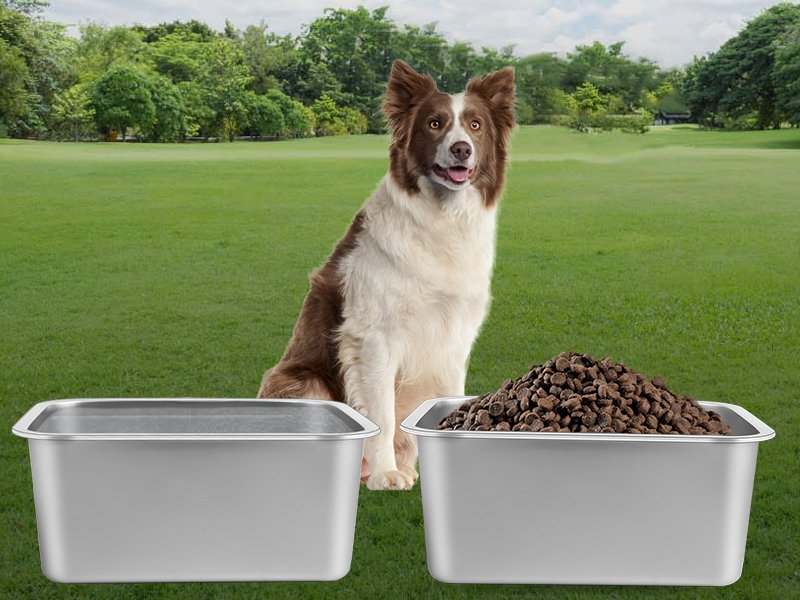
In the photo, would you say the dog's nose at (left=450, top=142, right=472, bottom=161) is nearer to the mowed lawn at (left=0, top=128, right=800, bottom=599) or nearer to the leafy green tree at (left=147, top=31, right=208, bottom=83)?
the mowed lawn at (left=0, top=128, right=800, bottom=599)

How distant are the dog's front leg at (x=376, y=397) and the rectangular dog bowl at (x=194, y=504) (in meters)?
0.78

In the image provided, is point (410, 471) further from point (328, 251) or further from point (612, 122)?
point (612, 122)

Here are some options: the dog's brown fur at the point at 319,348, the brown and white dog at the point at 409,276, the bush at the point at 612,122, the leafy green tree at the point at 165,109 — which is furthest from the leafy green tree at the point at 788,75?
the dog's brown fur at the point at 319,348

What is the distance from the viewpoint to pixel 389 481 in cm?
375

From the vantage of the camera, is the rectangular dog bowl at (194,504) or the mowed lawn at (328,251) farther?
the mowed lawn at (328,251)

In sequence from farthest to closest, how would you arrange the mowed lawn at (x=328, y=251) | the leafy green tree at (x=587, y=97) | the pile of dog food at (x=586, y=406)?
the leafy green tree at (x=587, y=97) → the mowed lawn at (x=328, y=251) → the pile of dog food at (x=586, y=406)

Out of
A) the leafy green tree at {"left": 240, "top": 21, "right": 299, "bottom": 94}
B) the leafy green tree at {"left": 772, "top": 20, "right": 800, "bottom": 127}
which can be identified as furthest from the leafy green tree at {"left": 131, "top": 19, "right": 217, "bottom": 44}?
the leafy green tree at {"left": 772, "top": 20, "right": 800, "bottom": 127}

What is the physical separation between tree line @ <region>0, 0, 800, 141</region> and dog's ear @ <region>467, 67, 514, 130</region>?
7.42 m

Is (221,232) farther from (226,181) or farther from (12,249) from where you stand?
(226,181)

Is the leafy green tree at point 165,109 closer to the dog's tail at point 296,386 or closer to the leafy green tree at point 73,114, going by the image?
the leafy green tree at point 73,114

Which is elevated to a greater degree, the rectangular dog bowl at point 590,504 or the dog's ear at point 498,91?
the dog's ear at point 498,91

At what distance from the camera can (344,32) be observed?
12836 millimetres

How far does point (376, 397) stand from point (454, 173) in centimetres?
88

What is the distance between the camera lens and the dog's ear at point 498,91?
384 centimetres
